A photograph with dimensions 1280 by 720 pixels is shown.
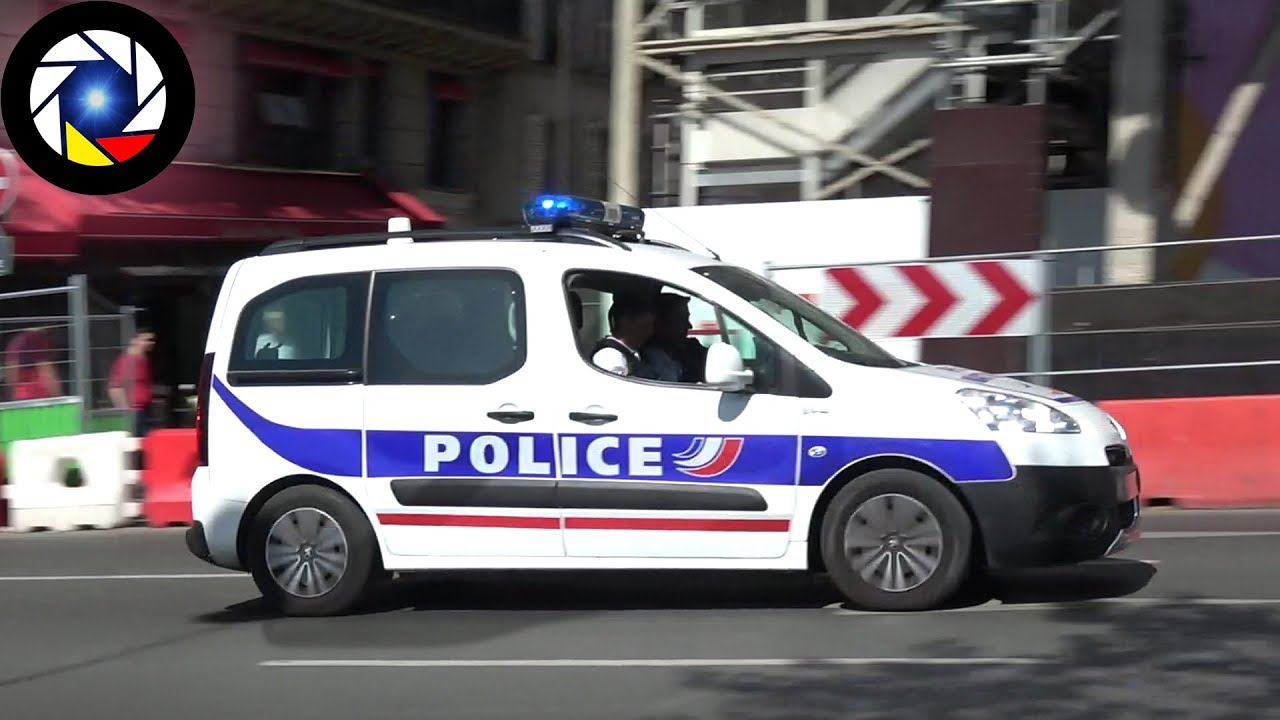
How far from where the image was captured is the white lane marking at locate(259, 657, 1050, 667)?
7043 mm

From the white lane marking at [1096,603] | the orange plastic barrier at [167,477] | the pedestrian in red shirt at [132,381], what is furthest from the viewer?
the pedestrian in red shirt at [132,381]

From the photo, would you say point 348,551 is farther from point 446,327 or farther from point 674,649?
point 674,649

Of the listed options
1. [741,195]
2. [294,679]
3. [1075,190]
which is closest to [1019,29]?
[1075,190]

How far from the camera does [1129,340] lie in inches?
498

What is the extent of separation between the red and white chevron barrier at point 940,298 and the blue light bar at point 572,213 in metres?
3.69

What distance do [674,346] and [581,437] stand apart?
698 millimetres

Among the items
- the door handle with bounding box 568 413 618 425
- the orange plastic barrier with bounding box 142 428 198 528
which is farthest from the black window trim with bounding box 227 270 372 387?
the orange plastic barrier with bounding box 142 428 198 528

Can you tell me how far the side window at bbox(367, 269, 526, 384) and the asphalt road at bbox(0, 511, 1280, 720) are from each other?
48.9 inches

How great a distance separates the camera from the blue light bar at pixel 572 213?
8727mm

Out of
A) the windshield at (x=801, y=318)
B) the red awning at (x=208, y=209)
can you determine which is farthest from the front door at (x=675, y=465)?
the red awning at (x=208, y=209)

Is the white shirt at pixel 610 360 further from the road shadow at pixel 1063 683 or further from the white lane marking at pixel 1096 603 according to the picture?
the road shadow at pixel 1063 683

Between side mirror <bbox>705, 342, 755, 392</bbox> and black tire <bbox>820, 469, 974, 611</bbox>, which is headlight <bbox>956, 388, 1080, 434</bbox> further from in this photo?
side mirror <bbox>705, 342, 755, 392</bbox>

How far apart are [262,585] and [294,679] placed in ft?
4.79

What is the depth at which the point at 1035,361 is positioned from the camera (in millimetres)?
12328
